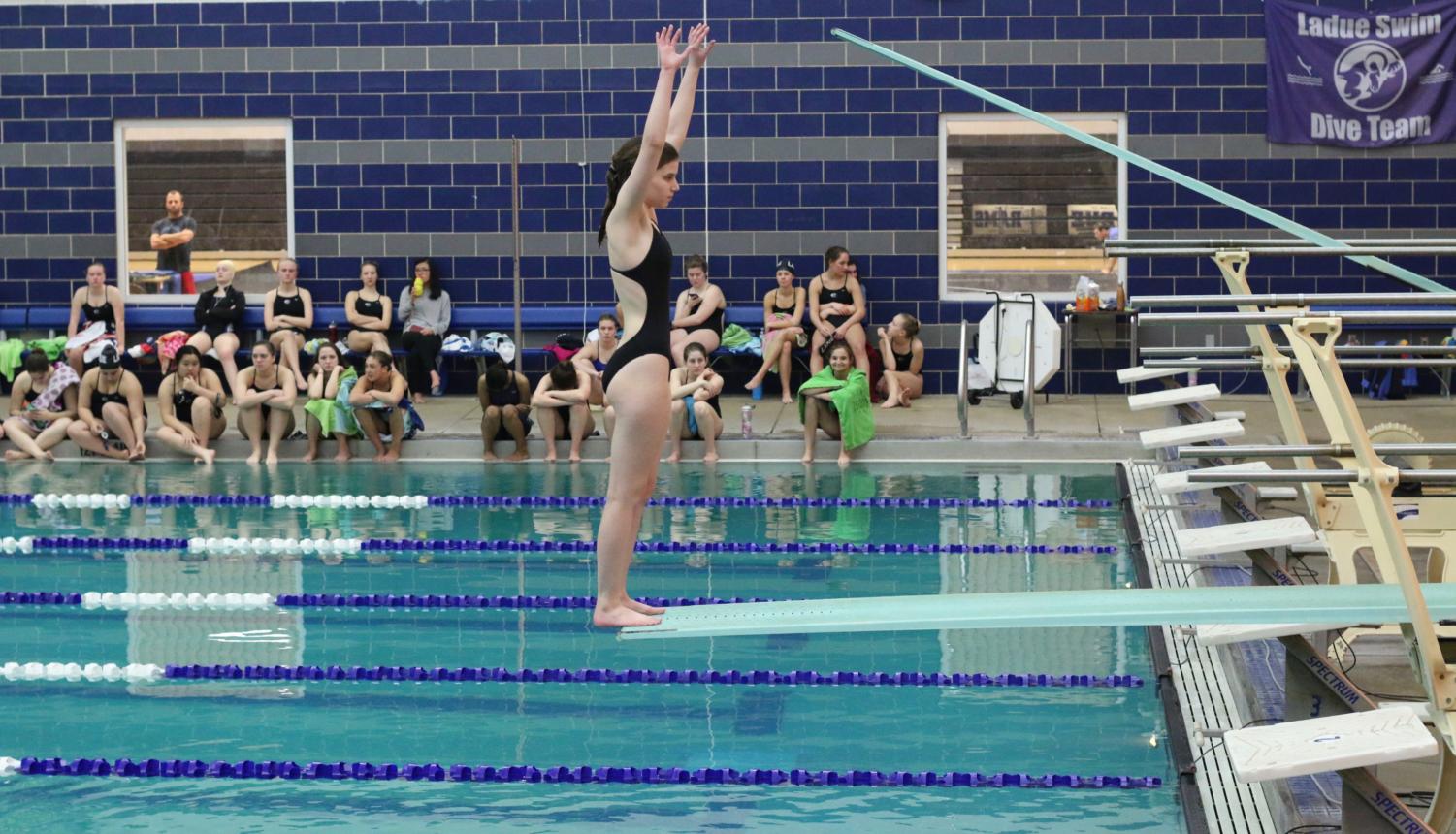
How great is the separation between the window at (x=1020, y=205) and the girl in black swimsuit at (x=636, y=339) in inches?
430

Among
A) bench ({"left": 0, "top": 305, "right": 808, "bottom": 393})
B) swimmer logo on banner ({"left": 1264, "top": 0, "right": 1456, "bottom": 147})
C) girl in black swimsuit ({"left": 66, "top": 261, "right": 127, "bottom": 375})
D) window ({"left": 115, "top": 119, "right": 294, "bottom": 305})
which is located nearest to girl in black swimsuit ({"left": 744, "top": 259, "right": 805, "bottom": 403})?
bench ({"left": 0, "top": 305, "right": 808, "bottom": 393})

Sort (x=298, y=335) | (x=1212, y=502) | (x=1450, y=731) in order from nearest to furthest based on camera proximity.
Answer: (x=1450, y=731)
(x=1212, y=502)
(x=298, y=335)

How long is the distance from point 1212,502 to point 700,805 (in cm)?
468

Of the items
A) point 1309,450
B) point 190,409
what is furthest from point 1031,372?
point 1309,450

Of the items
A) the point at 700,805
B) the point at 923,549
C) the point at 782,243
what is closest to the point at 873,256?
the point at 782,243

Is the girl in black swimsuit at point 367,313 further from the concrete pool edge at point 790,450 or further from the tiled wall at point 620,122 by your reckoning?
the concrete pool edge at point 790,450

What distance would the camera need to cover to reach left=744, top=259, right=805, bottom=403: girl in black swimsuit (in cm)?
1496

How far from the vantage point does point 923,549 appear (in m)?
9.84

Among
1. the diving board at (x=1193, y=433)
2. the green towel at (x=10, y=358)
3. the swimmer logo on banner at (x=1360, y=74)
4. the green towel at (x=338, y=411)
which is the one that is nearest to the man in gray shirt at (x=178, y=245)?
the green towel at (x=10, y=358)

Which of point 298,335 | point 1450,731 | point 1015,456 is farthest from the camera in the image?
point 298,335

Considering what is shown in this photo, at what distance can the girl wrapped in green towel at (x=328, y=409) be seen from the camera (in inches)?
523

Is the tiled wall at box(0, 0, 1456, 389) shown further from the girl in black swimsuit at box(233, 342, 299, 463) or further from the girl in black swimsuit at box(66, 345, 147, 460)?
the girl in black swimsuit at box(66, 345, 147, 460)

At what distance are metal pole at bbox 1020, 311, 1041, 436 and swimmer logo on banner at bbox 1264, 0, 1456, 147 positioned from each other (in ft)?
11.2

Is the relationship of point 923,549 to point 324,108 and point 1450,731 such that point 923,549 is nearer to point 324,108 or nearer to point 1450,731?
point 1450,731
